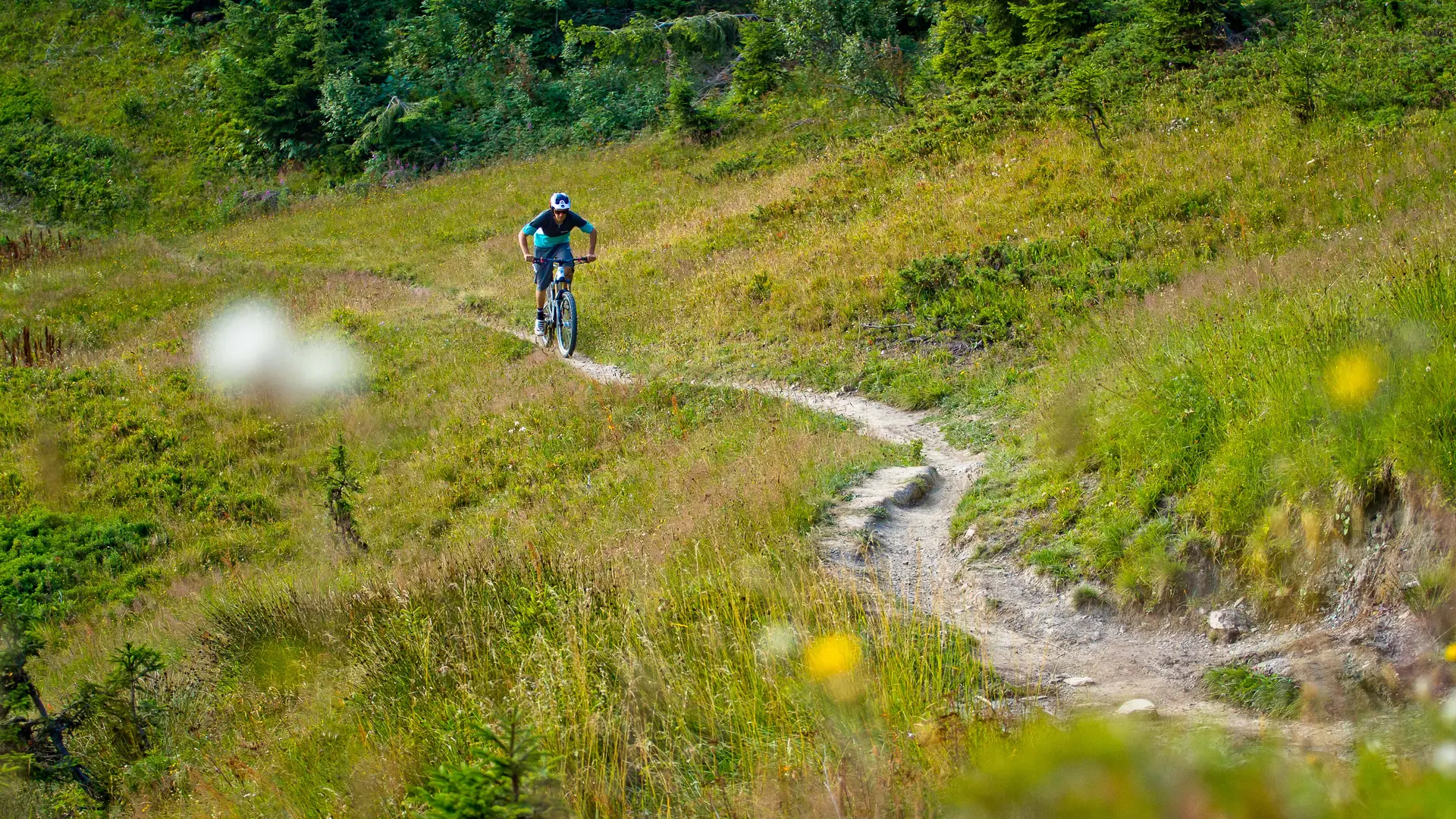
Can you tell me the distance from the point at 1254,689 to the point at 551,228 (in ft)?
40.5

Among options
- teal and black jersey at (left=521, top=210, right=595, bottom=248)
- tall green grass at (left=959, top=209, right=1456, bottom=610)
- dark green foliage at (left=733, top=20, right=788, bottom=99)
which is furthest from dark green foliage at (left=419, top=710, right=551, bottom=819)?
dark green foliage at (left=733, top=20, right=788, bottom=99)

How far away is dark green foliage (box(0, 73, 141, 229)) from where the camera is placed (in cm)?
3444

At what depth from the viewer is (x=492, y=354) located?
16.9m

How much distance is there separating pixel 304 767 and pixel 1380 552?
5470 mm

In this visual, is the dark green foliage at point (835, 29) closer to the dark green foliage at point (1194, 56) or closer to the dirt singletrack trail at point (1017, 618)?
the dark green foliage at point (1194, 56)

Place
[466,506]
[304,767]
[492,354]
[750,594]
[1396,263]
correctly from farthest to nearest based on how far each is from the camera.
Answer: [492,354] < [466,506] < [1396,263] < [750,594] < [304,767]

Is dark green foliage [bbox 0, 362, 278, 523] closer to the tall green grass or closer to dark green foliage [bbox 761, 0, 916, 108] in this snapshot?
the tall green grass

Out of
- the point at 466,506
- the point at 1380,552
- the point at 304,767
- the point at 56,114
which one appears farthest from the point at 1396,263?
the point at 56,114

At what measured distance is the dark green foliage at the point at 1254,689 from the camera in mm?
4195

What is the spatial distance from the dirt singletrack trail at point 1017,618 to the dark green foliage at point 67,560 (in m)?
8.83

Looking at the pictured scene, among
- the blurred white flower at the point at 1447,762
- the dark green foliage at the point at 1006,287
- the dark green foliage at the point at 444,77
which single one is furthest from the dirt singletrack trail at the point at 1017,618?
the dark green foliage at the point at 444,77

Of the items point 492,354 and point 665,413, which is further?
point 492,354

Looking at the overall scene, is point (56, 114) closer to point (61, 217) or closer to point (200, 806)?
point (61, 217)

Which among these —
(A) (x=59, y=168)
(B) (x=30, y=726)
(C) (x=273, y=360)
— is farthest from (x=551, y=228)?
(A) (x=59, y=168)
